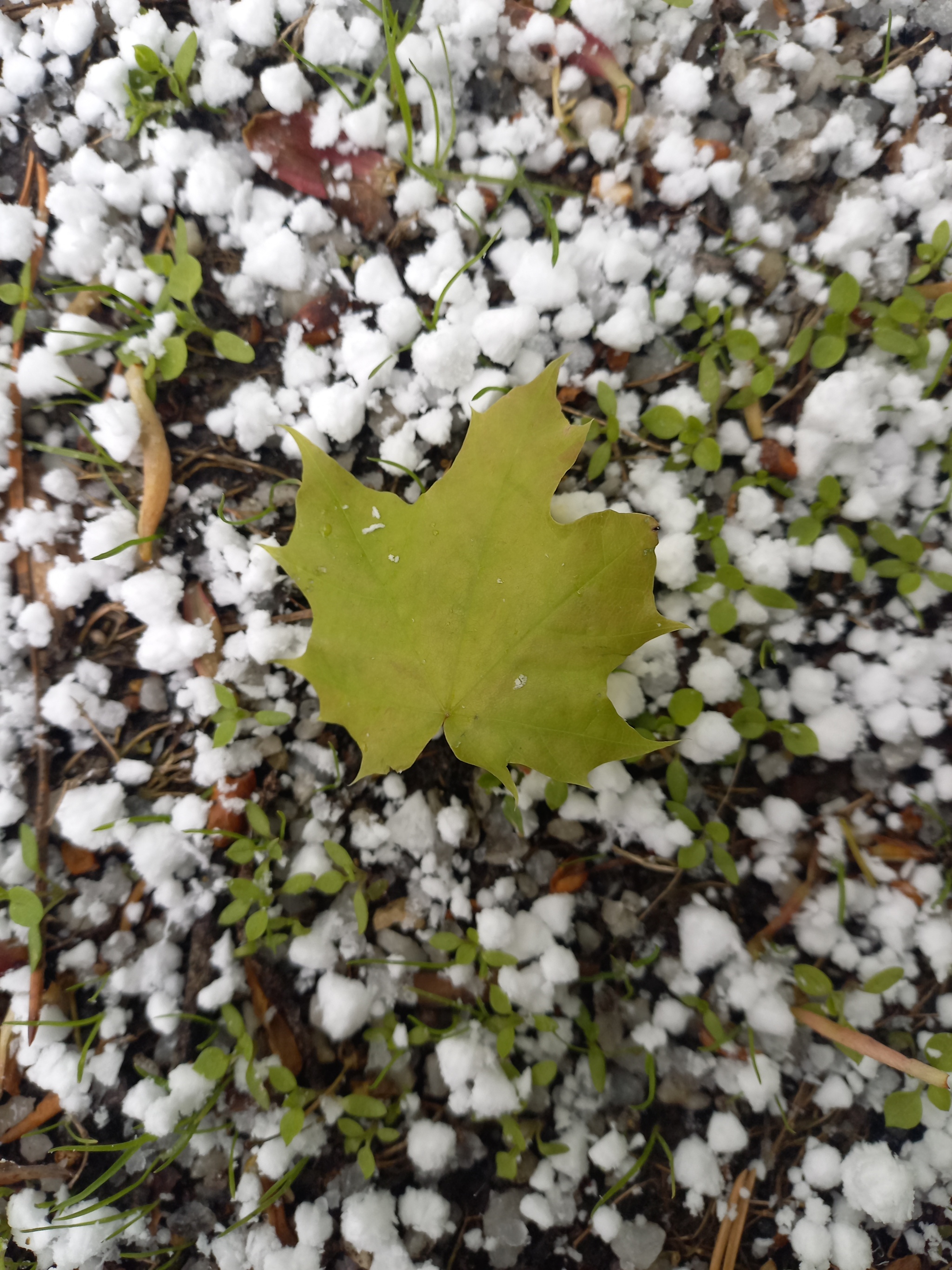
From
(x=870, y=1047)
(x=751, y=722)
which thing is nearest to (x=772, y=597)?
(x=751, y=722)

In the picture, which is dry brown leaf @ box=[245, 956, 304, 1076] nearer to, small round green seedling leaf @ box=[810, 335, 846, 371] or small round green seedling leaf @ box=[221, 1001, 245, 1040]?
small round green seedling leaf @ box=[221, 1001, 245, 1040]

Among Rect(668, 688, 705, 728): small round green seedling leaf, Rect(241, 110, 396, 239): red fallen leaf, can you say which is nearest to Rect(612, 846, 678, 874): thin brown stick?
Rect(668, 688, 705, 728): small round green seedling leaf

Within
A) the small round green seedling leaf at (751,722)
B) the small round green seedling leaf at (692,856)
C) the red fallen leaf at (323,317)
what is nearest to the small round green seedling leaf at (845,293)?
the small round green seedling leaf at (751,722)

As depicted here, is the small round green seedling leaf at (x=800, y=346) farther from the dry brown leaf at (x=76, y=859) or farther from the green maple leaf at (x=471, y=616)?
the dry brown leaf at (x=76, y=859)

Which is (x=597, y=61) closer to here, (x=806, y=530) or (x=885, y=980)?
(x=806, y=530)

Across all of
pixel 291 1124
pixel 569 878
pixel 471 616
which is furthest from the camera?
pixel 569 878

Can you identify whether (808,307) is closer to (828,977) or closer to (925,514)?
(925,514)
